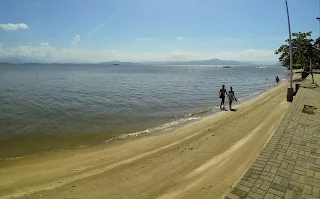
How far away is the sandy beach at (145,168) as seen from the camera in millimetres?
6711

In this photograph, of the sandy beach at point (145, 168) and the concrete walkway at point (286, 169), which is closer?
the concrete walkway at point (286, 169)

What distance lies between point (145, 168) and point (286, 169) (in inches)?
175

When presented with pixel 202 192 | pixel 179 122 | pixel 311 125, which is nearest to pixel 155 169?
pixel 202 192

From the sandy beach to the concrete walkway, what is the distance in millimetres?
1255

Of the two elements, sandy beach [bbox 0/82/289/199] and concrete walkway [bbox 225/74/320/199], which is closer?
concrete walkway [bbox 225/74/320/199]

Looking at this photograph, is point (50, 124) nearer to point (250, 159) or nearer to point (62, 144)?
point (62, 144)

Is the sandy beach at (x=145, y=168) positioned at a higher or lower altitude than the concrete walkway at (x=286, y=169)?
lower

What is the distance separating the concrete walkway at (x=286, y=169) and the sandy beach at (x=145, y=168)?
126 cm

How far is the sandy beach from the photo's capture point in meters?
6.71

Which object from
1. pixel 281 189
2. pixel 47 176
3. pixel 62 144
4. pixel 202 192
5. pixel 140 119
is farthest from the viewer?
pixel 140 119

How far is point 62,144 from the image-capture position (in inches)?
468

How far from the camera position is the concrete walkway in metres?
4.66

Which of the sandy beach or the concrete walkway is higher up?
the concrete walkway

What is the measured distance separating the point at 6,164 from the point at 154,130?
7.65 m
